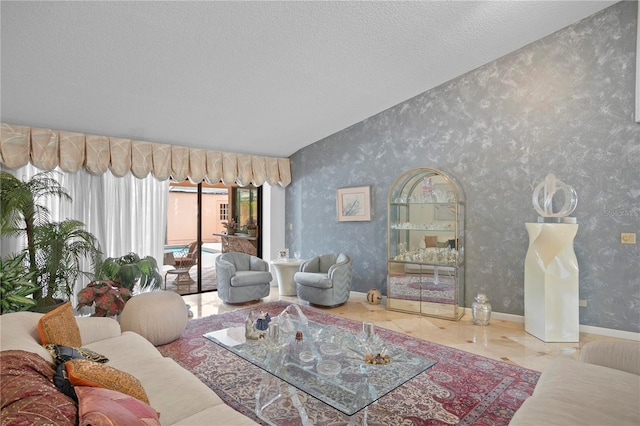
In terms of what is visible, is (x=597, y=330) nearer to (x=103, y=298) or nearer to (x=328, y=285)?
(x=328, y=285)

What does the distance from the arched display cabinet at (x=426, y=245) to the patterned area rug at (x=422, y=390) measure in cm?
117

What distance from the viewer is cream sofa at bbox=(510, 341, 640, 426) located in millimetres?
1599

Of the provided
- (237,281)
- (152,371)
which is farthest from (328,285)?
(152,371)

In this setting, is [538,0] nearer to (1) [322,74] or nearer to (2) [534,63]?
(2) [534,63]

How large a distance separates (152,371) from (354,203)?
431 cm

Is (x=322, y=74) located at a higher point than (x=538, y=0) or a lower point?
lower

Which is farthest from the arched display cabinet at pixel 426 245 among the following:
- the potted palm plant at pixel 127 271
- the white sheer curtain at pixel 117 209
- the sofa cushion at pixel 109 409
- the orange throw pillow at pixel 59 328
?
the sofa cushion at pixel 109 409

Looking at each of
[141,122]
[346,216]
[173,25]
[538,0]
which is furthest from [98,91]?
[538,0]

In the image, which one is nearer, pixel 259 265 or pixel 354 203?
pixel 259 265

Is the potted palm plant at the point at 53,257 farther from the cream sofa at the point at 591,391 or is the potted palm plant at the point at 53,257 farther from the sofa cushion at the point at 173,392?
the cream sofa at the point at 591,391

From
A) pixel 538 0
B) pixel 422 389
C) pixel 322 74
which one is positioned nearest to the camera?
pixel 422 389

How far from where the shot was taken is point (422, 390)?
2.72 m

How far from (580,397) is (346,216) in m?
4.49

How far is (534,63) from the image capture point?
4.38 m
